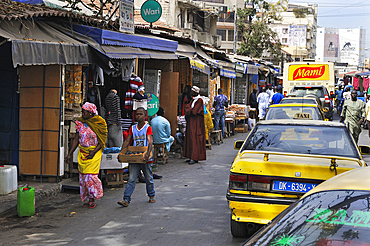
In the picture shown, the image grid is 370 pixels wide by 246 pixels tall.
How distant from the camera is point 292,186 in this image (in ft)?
16.0

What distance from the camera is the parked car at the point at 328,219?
2.45m

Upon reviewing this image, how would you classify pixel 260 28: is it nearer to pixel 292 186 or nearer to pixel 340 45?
pixel 292 186

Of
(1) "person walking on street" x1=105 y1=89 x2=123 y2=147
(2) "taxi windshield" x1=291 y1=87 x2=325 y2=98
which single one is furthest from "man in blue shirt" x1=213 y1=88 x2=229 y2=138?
(1) "person walking on street" x1=105 y1=89 x2=123 y2=147

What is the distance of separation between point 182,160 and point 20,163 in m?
4.97

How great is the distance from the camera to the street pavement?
558cm

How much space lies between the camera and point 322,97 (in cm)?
2086

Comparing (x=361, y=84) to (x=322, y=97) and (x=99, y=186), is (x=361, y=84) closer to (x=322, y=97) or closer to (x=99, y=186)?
(x=322, y=97)

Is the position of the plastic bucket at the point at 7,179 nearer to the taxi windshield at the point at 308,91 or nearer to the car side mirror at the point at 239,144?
the car side mirror at the point at 239,144

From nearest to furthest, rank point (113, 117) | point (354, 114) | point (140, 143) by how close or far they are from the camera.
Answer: point (140, 143) < point (113, 117) < point (354, 114)

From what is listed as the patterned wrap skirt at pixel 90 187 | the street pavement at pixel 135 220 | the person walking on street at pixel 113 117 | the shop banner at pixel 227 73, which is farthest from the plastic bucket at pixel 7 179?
the shop banner at pixel 227 73

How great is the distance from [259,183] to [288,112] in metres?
6.92

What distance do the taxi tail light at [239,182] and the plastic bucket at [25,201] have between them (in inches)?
130

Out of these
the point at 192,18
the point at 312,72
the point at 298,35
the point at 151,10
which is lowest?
the point at 312,72

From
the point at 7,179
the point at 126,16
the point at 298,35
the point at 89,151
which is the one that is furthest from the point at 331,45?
the point at 7,179
